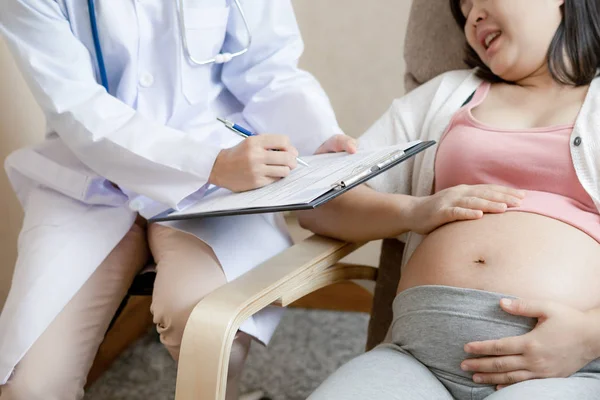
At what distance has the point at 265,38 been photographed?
128cm

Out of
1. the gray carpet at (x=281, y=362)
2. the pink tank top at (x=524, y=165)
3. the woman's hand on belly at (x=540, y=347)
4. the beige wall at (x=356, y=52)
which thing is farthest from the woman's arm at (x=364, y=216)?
the beige wall at (x=356, y=52)

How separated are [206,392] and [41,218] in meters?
0.45

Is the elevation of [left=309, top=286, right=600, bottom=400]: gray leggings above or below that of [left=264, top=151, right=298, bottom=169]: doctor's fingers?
below

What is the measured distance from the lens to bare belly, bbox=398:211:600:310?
3.11ft

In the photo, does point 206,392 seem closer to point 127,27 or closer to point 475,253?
point 475,253

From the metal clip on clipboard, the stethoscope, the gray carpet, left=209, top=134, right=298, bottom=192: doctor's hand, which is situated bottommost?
the gray carpet

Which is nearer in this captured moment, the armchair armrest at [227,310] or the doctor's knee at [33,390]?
the armchair armrest at [227,310]

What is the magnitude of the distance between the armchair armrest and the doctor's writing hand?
0.15 meters

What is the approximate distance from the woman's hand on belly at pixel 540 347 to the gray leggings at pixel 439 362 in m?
0.02

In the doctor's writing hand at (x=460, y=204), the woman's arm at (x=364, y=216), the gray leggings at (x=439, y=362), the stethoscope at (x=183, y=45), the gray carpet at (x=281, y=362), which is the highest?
the stethoscope at (x=183, y=45)

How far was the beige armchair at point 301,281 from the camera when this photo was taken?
861mm

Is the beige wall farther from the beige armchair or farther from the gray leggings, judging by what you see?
the gray leggings

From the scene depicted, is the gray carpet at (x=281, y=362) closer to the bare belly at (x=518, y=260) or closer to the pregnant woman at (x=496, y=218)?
the pregnant woman at (x=496, y=218)

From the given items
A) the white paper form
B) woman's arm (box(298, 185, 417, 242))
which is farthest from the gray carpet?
the white paper form
